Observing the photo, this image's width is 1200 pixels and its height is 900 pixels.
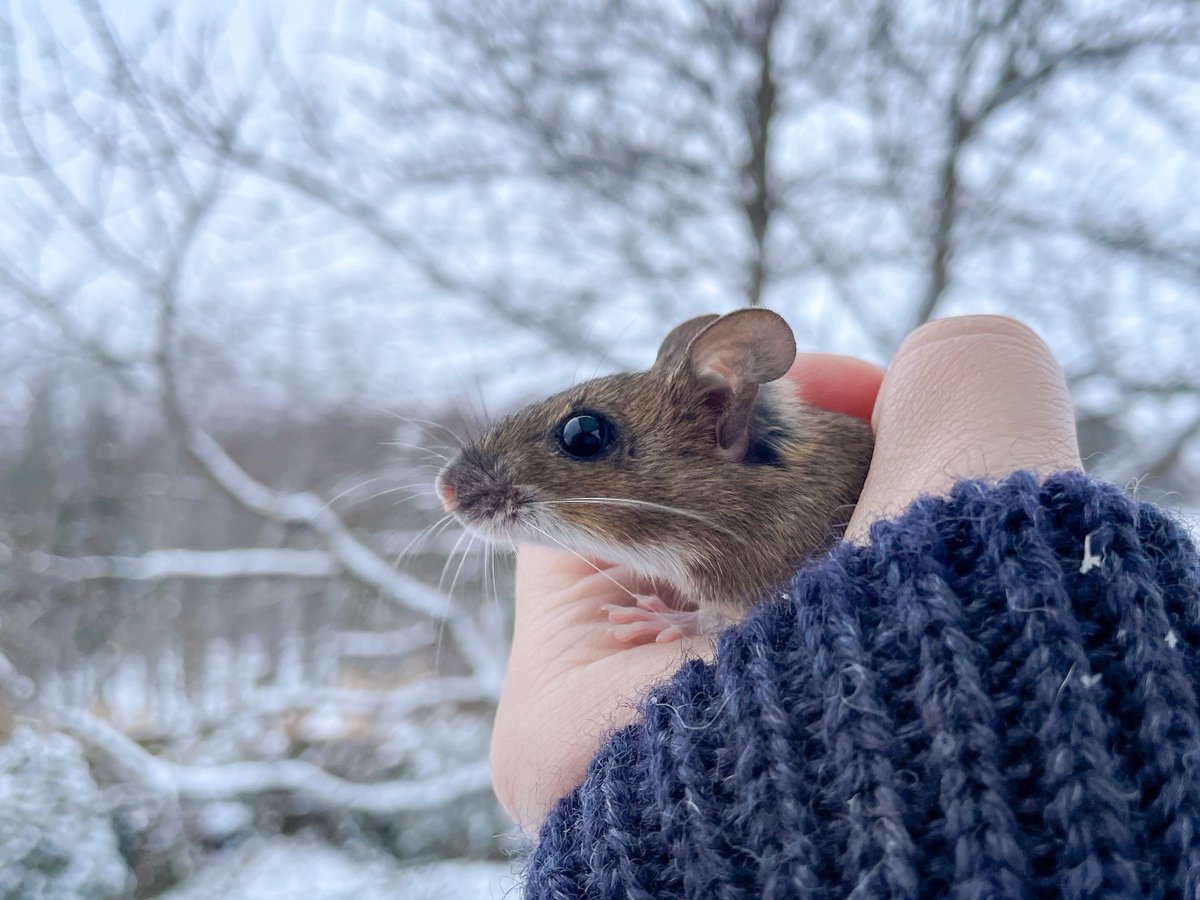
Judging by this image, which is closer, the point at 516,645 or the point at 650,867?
the point at 650,867

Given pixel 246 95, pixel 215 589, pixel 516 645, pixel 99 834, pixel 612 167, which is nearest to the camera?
pixel 516 645

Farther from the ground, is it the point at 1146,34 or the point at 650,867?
the point at 1146,34

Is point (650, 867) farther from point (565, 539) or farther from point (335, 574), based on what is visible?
point (335, 574)

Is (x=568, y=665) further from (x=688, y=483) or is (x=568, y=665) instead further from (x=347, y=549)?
(x=347, y=549)

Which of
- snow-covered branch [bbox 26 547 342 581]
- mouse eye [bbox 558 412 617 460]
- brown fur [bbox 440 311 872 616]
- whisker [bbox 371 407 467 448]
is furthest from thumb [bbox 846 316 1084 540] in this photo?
snow-covered branch [bbox 26 547 342 581]

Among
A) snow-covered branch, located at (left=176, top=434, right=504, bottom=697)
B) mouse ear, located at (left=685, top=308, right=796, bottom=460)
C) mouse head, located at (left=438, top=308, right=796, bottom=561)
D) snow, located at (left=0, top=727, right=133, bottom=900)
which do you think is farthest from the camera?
snow-covered branch, located at (left=176, top=434, right=504, bottom=697)

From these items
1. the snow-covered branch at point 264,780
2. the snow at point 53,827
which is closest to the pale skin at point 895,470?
the snow at point 53,827

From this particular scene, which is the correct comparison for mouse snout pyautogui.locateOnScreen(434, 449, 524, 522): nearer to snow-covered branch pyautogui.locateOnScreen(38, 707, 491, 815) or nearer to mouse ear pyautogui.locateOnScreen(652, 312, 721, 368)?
mouse ear pyautogui.locateOnScreen(652, 312, 721, 368)

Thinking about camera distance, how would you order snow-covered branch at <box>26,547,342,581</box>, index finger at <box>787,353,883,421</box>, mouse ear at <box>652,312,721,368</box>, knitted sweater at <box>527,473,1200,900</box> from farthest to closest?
snow-covered branch at <box>26,547,342,581</box>, index finger at <box>787,353,883,421</box>, mouse ear at <box>652,312,721,368</box>, knitted sweater at <box>527,473,1200,900</box>

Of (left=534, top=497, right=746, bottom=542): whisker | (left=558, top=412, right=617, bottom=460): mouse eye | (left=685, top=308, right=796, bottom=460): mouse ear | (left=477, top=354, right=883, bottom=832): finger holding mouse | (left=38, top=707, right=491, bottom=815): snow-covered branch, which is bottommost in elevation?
(left=38, top=707, right=491, bottom=815): snow-covered branch

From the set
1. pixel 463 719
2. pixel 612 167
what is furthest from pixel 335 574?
pixel 612 167
